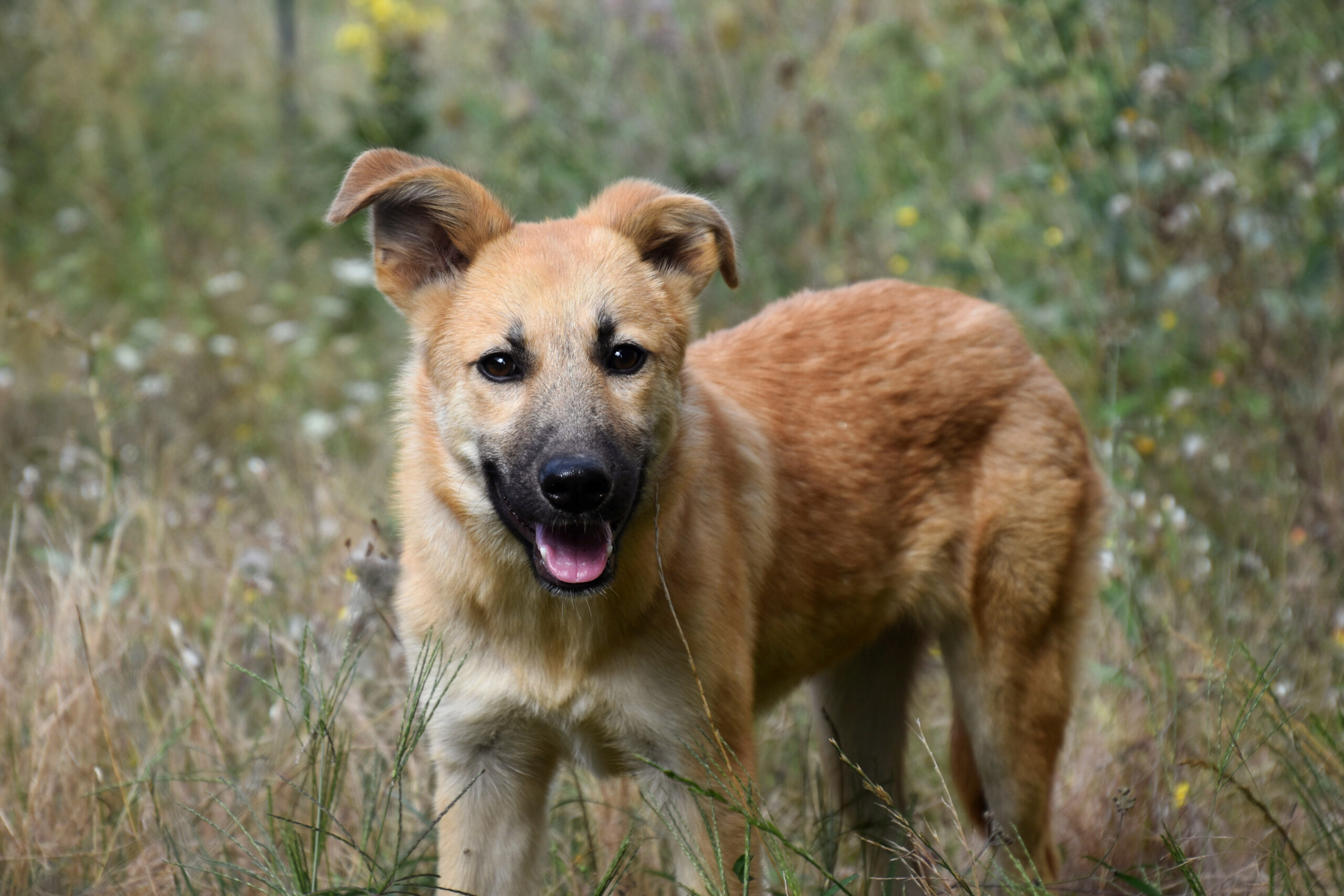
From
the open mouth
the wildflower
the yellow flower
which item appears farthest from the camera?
the yellow flower

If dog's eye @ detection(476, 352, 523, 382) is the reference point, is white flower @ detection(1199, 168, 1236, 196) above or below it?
below

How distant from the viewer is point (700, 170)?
247 inches

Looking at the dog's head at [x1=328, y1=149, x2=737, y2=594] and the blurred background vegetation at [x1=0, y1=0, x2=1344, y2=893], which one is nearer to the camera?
the dog's head at [x1=328, y1=149, x2=737, y2=594]

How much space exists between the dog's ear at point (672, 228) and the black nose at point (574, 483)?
0.81m

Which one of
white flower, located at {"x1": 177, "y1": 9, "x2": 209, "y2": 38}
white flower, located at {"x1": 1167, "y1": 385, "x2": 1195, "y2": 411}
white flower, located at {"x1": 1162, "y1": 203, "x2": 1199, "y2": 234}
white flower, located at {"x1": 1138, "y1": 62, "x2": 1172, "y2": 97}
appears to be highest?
white flower, located at {"x1": 177, "y1": 9, "x2": 209, "y2": 38}

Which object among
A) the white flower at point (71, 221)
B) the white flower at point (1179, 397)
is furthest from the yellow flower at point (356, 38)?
the white flower at point (1179, 397)

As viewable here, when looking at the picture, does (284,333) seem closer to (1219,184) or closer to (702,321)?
(702,321)

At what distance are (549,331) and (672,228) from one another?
0.59 metres

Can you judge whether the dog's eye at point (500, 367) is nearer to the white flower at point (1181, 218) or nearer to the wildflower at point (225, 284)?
the white flower at point (1181, 218)

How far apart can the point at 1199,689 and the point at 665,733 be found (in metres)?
2.01

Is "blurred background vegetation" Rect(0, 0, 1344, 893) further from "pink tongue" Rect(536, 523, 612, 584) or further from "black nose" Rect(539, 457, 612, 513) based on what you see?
"black nose" Rect(539, 457, 612, 513)

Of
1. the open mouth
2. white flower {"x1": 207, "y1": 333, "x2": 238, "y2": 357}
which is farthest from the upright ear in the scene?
white flower {"x1": 207, "y1": 333, "x2": 238, "y2": 357}

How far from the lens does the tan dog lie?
112 inches

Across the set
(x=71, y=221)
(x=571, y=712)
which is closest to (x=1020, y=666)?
(x=571, y=712)
